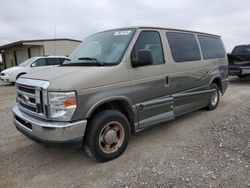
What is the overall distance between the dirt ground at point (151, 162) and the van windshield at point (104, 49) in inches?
59.3

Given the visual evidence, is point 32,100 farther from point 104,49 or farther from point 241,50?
point 241,50

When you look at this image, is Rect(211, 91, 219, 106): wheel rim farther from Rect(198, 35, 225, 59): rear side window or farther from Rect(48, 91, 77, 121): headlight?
Rect(48, 91, 77, 121): headlight

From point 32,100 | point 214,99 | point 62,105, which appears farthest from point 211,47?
point 32,100

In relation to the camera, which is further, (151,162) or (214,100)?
(214,100)

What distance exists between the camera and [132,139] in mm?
4391

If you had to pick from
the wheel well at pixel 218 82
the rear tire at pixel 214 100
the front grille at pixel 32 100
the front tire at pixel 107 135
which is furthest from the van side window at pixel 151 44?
the wheel well at pixel 218 82

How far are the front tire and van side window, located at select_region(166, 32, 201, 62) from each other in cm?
187

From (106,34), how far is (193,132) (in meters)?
2.67

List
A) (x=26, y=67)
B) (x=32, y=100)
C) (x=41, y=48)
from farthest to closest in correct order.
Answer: (x=41, y=48) → (x=26, y=67) → (x=32, y=100)

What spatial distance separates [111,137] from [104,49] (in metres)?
1.52

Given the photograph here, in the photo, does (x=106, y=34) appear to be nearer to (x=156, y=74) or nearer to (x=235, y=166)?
(x=156, y=74)

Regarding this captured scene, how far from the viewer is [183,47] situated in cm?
490

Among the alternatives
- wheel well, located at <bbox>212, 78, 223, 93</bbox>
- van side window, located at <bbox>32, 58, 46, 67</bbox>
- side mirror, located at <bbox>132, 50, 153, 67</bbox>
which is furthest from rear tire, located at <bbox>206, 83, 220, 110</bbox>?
van side window, located at <bbox>32, 58, 46, 67</bbox>

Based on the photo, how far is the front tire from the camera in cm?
326
